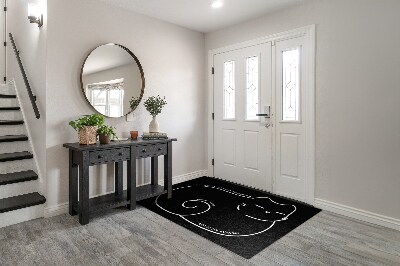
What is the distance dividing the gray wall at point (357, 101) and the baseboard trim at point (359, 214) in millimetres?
47

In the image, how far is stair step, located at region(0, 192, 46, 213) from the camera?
8.36 ft

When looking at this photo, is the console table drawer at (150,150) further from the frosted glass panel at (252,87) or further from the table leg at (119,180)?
the frosted glass panel at (252,87)

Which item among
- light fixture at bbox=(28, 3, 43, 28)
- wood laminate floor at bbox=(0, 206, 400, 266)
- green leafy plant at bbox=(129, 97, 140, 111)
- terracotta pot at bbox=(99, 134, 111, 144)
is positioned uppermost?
light fixture at bbox=(28, 3, 43, 28)

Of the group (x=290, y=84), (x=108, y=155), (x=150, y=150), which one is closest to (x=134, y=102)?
(x=150, y=150)

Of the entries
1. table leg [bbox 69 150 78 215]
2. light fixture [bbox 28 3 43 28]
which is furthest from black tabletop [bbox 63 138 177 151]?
light fixture [bbox 28 3 43 28]

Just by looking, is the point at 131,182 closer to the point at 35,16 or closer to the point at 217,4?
the point at 35,16

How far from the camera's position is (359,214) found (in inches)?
110

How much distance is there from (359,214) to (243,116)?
189cm

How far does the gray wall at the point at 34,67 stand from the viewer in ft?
9.34

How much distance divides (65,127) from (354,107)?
124 inches

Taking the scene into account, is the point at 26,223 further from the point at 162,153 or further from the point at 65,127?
the point at 162,153

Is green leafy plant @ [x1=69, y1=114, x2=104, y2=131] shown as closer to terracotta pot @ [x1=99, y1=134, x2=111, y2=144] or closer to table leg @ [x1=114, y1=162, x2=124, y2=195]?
terracotta pot @ [x1=99, y1=134, x2=111, y2=144]

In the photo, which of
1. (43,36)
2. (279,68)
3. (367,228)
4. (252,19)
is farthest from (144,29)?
(367,228)

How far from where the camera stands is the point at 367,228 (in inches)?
102
